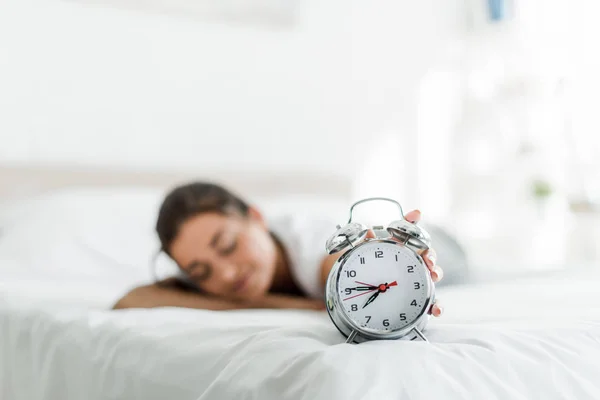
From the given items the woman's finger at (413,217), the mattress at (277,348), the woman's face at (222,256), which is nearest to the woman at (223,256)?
the woman's face at (222,256)

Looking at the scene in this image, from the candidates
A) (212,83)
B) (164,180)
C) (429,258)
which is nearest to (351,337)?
(429,258)

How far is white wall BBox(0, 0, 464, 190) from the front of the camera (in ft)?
7.93

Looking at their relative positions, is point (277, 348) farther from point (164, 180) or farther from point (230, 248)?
point (164, 180)

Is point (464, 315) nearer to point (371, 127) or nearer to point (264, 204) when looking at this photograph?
point (264, 204)

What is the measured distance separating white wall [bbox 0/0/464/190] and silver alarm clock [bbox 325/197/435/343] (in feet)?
5.92

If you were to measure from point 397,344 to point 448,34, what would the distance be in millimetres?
2809

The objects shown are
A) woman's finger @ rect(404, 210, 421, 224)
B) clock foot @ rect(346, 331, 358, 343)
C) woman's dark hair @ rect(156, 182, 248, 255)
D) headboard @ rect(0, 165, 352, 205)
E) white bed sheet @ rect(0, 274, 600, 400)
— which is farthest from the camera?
headboard @ rect(0, 165, 352, 205)

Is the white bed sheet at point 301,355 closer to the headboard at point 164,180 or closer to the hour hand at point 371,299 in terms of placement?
the hour hand at point 371,299

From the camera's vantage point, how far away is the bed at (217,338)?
751 millimetres

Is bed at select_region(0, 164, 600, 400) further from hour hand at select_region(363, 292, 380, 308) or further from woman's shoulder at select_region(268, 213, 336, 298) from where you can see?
woman's shoulder at select_region(268, 213, 336, 298)

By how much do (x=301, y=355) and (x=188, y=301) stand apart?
73 cm

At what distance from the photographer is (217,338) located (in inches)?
38.7

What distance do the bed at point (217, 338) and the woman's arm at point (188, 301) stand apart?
8cm

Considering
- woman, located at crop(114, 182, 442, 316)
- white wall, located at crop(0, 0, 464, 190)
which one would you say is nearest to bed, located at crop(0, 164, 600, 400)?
woman, located at crop(114, 182, 442, 316)
